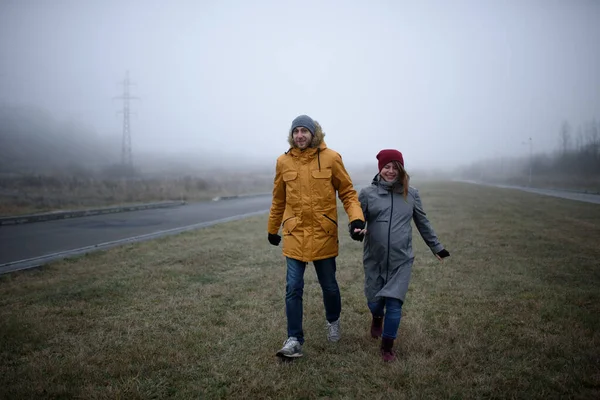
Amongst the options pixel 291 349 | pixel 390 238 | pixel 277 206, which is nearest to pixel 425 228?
pixel 390 238

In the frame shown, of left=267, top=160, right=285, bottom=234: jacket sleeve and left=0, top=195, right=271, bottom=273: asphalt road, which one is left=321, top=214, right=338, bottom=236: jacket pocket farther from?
left=0, top=195, right=271, bottom=273: asphalt road

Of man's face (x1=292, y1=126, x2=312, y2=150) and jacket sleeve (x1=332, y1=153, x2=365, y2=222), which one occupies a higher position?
man's face (x1=292, y1=126, x2=312, y2=150)

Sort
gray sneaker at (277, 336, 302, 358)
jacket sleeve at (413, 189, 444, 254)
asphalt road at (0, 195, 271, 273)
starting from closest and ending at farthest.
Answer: gray sneaker at (277, 336, 302, 358), jacket sleeve at (413, 189, 444, 254), asphalt road at (0, 195, 271, 273)

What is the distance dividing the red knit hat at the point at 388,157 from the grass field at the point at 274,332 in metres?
1.86

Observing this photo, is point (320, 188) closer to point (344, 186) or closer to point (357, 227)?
point (344, 186)

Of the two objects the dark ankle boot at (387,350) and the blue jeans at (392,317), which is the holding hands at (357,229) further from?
the dark ankle boot at (387,350)

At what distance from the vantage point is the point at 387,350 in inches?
137

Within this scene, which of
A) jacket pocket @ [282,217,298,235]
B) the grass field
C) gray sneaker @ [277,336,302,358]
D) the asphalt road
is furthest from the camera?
the asphalt road

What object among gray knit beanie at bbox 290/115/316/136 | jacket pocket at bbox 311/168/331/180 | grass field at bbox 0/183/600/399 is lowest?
grass field at bbox 0/183/600/399

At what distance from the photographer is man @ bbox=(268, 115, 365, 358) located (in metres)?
3.51

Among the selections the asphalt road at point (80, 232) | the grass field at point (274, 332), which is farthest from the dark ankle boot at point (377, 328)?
the asphalt road at point (80, 232)

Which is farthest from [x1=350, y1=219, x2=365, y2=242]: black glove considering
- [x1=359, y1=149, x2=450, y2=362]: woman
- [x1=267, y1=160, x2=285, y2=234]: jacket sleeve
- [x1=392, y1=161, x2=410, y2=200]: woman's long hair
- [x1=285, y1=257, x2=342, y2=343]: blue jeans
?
[x1=267, y1=160, x2=285, y2=234]: jacket sleeve

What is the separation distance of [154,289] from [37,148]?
68736 mm

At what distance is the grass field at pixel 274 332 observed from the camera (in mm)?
3055
